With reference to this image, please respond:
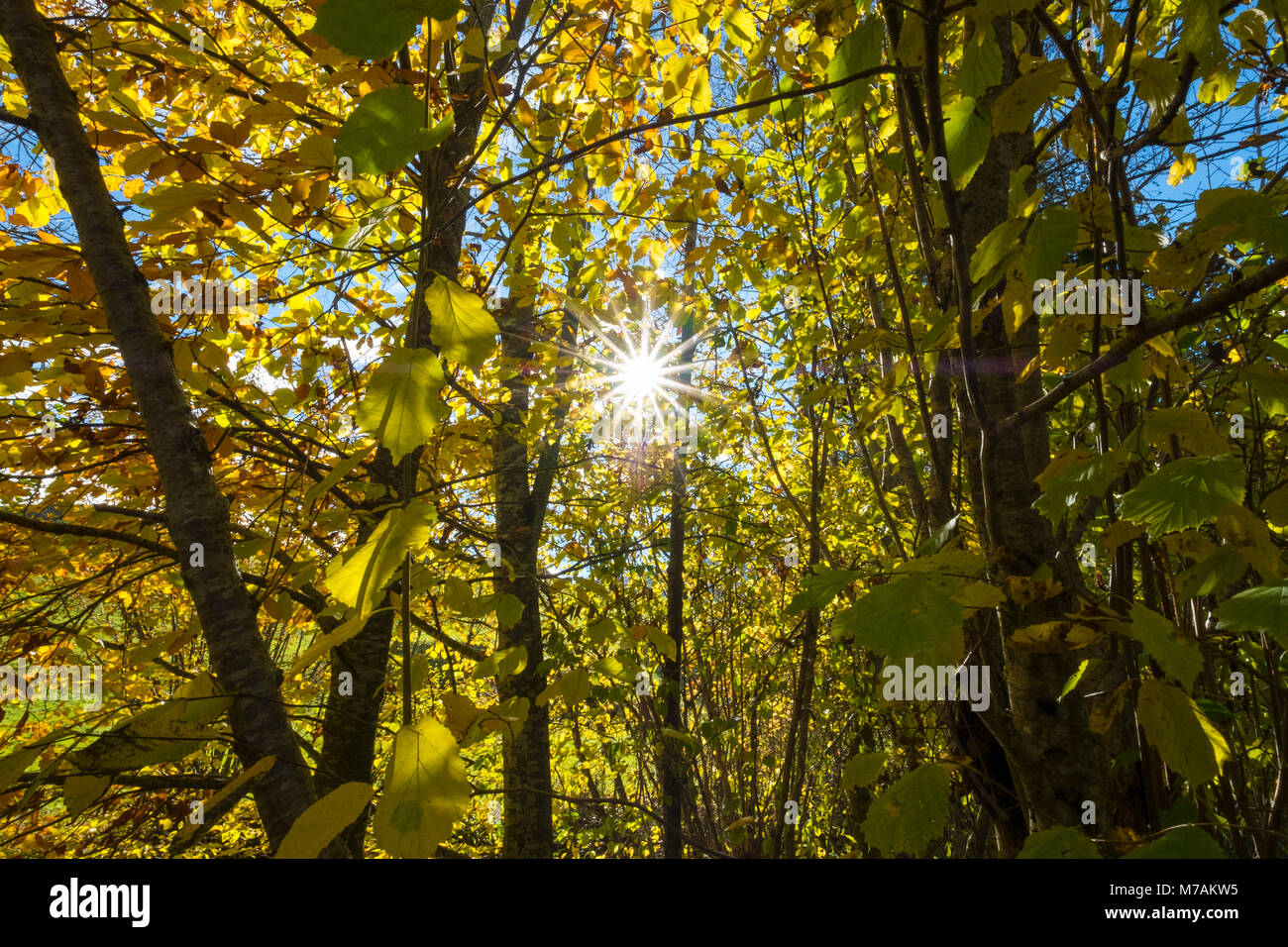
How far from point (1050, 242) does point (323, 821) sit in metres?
1.01

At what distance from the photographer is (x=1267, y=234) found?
0.71 meters

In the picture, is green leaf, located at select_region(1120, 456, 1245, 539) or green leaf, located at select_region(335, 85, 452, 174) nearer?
green leaf, located at select_region(335, 85, 452, 174)

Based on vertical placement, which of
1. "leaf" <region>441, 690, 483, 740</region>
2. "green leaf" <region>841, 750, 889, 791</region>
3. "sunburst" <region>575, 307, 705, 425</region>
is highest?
"sunburst" <region>575, 307, 705, 425</region>

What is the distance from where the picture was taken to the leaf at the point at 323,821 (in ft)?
2.03

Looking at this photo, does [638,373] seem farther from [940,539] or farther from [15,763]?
[15,763]

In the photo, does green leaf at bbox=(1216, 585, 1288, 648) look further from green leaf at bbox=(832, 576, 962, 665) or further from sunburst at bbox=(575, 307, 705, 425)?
sunburst at bbox=(575, 307, 705, 425)

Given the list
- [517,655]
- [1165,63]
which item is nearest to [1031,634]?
[1165,63]

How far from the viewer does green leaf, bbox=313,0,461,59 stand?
1.75 feet

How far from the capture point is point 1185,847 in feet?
2.08

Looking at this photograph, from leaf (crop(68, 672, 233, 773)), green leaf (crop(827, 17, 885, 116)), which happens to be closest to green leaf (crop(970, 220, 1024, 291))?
green leaf (crop(827, 17, 885, 116))
